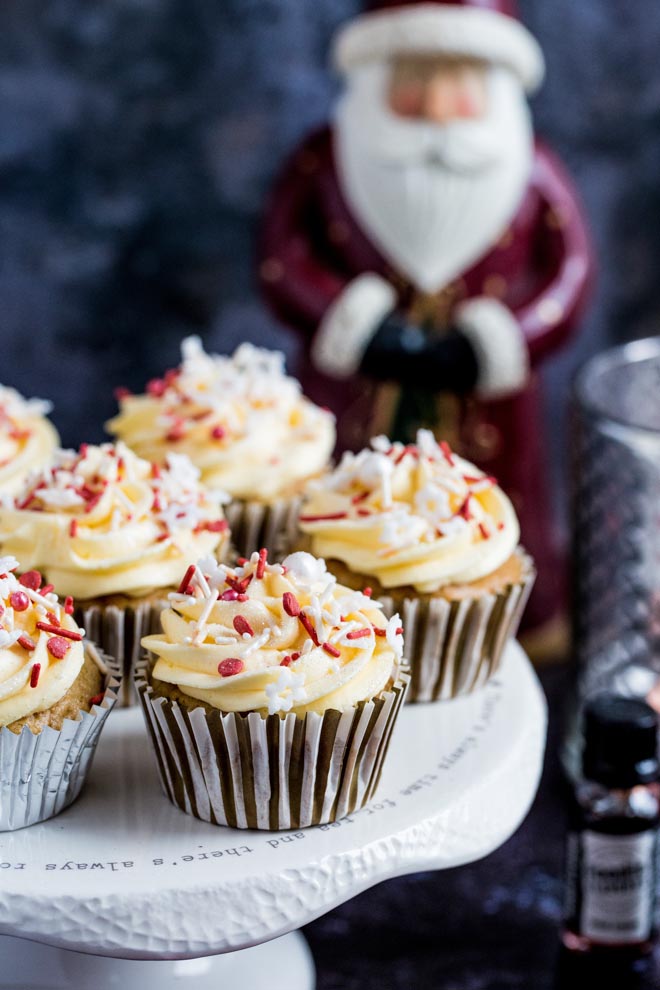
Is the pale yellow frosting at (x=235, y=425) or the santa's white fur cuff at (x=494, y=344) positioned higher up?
the santa's white fur cuff at (x=494, y=344)

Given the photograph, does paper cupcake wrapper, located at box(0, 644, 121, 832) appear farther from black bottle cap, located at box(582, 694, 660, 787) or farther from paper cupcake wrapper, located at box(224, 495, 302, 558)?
black bottle cap, located at box(582, 694, 660, 787)

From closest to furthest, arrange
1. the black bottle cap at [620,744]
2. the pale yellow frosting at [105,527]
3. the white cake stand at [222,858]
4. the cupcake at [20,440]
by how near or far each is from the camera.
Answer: the white cake stand at [222,858] → the pale yellow frosting at [105,527] → the black bottle cap at [620,744] → the cupcake at [20,440]

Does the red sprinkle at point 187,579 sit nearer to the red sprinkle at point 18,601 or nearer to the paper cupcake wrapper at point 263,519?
the red sprinkle at point 18,601

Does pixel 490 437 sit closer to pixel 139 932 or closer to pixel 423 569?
pixel 423 569

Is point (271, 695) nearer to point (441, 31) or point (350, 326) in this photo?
point (350, 326)

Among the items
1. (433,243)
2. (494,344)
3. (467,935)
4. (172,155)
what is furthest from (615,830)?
(172,155)

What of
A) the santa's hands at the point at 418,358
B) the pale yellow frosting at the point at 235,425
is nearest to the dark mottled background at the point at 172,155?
the santa's hands at the point at 418,358
